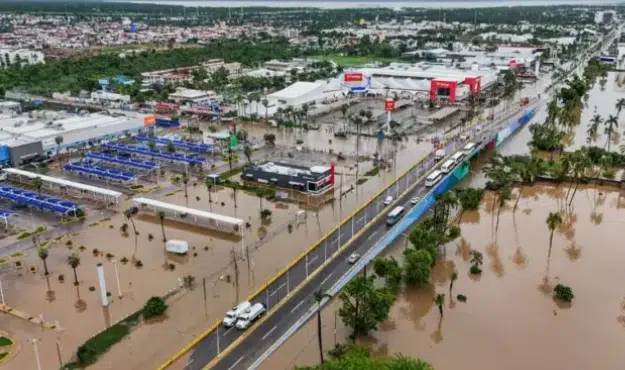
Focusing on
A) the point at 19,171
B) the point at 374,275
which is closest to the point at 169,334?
the point at 374,275

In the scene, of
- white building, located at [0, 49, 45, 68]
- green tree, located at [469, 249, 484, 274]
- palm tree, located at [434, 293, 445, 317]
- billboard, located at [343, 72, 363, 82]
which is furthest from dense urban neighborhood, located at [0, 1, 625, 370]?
white building, located at [0, 49, 45, 68]

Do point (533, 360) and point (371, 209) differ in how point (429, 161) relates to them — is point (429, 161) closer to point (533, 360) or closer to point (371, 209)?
point (371, 209)

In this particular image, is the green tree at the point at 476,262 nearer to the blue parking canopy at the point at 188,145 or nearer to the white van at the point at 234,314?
the white van at the point at 234,314

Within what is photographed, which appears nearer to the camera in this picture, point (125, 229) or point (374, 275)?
point (374, 275)

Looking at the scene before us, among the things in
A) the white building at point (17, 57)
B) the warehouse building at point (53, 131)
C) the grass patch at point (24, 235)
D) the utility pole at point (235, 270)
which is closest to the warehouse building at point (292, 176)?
the utility pole at point (235, 270)

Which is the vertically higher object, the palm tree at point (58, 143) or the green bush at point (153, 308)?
the palm tree at point (58, 143)

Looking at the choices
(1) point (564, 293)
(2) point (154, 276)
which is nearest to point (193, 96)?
(2) point (154, 276)

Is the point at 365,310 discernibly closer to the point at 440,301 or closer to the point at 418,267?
the point at 440,301
